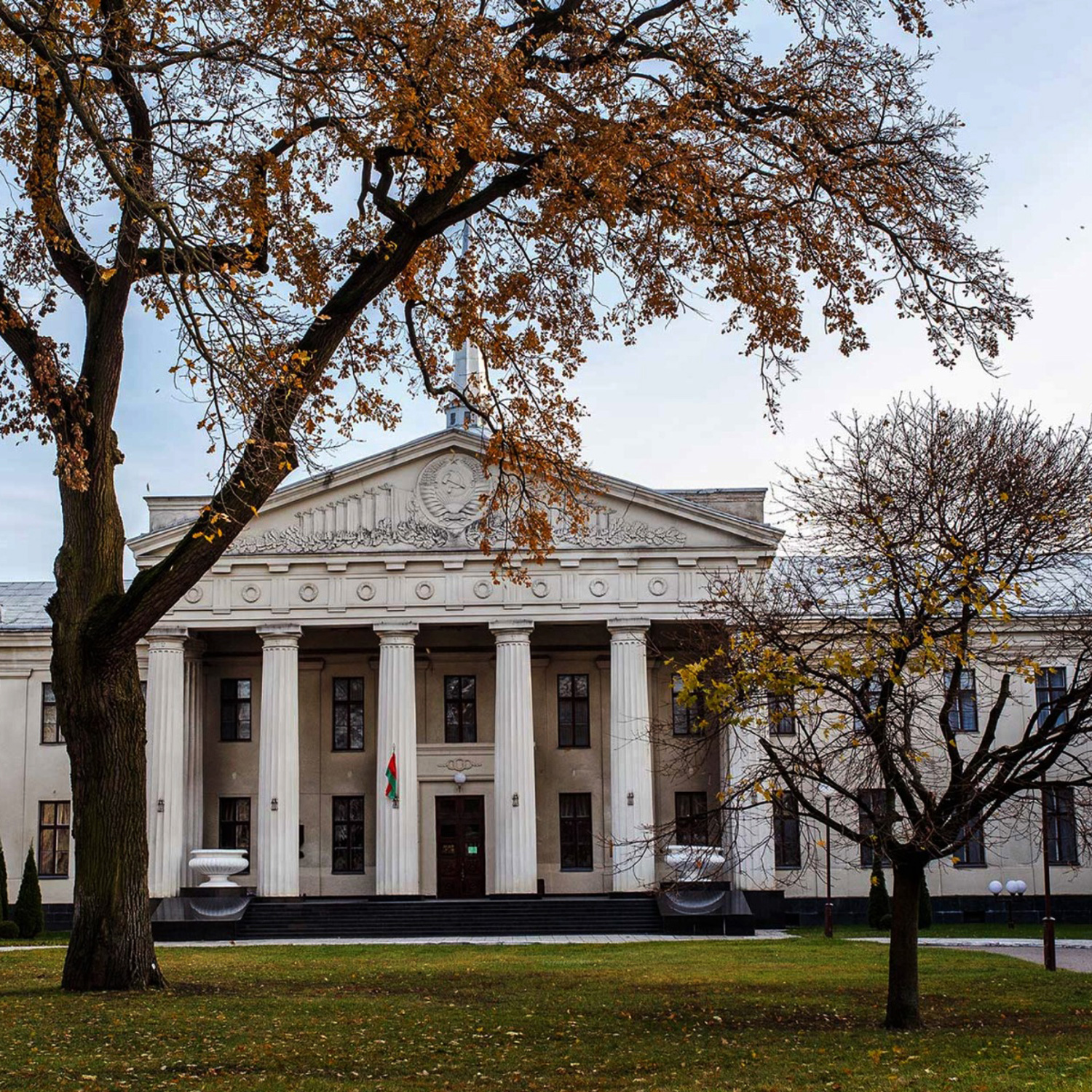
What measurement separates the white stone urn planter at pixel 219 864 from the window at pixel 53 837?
6558 millimetres

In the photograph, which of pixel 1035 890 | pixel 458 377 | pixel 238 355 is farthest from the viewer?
pixel 458 377

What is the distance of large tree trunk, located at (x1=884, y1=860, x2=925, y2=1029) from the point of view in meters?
15.6

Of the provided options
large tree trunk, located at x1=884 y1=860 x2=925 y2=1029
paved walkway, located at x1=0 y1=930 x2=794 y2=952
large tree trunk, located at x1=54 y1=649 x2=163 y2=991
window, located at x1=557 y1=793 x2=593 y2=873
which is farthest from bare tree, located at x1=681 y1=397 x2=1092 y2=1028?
window, located at x1=557 y1=793 x2=593 y2=873

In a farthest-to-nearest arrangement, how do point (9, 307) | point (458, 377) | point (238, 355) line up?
point (458, 377), point (9, 307), point (238, 355)

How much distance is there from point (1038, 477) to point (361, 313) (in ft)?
28.1

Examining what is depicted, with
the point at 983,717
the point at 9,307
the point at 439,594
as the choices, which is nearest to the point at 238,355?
the point at 9,307

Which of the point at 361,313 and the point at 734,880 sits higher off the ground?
the point at 361,313

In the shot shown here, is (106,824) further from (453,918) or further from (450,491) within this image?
(450,491)

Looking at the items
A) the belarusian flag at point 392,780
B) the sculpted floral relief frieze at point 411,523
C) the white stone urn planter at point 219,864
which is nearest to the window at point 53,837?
the white stone urn planter at point 219,864

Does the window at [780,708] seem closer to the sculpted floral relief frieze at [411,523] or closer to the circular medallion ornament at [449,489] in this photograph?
the sculpted floral relief frieze at [411,523]

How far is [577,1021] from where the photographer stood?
53.4 ft

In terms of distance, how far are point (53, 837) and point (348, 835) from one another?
9173mm

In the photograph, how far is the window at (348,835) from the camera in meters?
45.3

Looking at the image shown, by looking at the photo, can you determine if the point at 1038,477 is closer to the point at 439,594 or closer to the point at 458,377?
the point at 439,594
